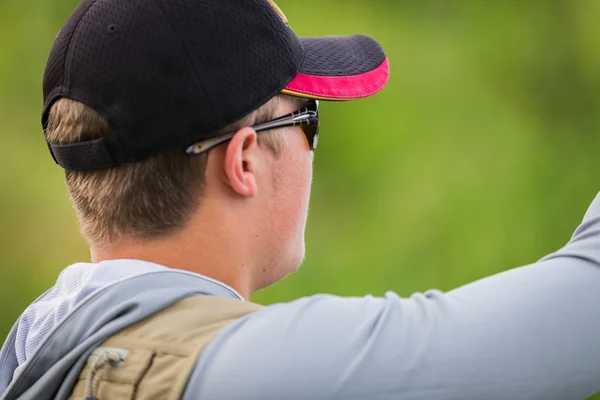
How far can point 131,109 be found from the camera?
3.95 ft

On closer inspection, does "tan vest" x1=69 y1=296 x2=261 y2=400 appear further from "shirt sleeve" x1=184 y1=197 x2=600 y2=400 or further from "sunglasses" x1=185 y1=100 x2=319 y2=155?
"sunglasses" x1=185 y1=100 x2=319 y2=155

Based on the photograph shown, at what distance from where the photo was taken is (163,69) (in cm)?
119

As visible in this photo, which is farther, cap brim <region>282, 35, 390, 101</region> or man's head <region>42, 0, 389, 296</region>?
cap brim <region>282, 35, 390, 101</region>

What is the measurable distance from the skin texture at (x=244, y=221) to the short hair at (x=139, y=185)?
1 centimetres

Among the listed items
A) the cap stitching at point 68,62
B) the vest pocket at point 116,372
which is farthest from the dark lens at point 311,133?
the vest pocket at point 116,372

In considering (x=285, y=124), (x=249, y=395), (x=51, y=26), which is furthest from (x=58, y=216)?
(x=249, y=395)

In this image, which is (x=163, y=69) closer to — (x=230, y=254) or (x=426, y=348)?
(x=230, y=254)

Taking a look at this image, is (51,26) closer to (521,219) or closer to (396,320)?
(521,219)

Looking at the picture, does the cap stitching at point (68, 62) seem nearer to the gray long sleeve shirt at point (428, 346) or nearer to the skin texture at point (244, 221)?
the skin texture at point (244, 221)

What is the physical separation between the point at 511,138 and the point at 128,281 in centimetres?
381

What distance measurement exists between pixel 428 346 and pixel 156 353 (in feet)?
1.01

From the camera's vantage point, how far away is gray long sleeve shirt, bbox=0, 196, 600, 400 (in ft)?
3.34

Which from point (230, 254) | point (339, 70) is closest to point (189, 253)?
point (230, 254)

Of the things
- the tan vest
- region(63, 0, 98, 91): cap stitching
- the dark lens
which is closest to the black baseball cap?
region(63, 0, 98, 91): cap stitching
